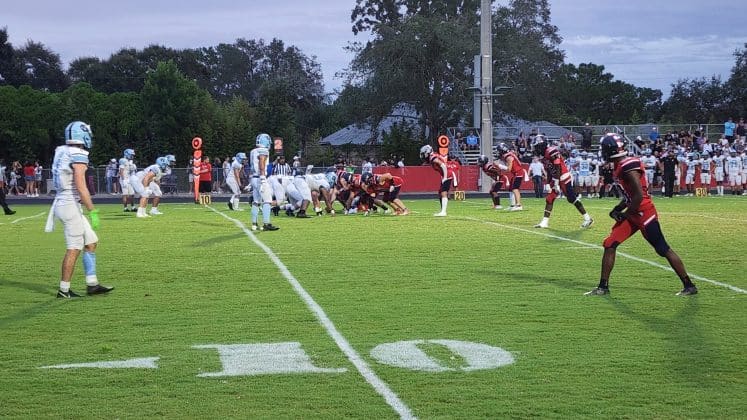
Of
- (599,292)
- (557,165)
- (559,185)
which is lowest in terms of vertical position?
(599,292)

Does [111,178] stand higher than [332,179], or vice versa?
[332,179]

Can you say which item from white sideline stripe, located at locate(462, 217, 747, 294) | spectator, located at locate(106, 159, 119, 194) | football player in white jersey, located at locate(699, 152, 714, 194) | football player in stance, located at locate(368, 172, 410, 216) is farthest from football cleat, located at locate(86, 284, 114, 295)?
spectator, located at locate(106, 159, 119, 194)

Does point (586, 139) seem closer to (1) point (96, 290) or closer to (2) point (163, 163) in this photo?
(2) point (163, 163)

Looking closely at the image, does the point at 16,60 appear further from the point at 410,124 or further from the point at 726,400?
the point at 726,400

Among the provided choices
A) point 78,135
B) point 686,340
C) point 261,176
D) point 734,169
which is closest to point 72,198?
point 78,135

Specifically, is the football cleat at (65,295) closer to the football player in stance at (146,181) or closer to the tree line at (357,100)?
the football player in stance at (146,181)

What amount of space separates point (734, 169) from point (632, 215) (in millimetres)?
29421

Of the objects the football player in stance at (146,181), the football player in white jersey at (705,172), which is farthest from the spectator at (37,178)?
the football player in white jersey at (705,172)

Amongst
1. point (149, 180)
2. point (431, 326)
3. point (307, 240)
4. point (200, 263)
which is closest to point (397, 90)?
point (149, 180)

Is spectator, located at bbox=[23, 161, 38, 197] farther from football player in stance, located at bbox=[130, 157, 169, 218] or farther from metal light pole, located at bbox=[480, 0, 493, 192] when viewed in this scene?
metal light pole, located at bbox=[480, 0, 493, 192]

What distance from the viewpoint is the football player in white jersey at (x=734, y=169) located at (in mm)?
36656

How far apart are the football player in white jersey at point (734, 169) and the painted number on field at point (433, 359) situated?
32.3 metres

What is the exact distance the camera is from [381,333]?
8.12 m

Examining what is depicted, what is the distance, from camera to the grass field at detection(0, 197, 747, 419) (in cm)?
598
